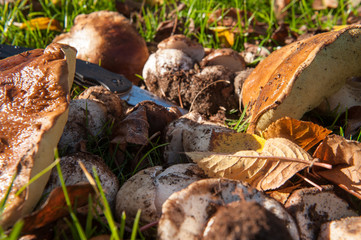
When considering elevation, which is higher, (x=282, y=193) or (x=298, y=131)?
(x=298, y=131)

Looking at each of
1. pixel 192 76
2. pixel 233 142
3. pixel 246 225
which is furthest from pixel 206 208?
pixel 192 76

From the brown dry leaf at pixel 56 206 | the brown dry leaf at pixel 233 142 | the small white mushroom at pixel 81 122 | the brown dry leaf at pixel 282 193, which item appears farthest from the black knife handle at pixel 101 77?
the brown dry leaf at pixel 282 193

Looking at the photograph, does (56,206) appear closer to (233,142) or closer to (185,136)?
(185,136)

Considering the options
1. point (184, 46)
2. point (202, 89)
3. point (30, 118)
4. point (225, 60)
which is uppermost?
point (30, 118)

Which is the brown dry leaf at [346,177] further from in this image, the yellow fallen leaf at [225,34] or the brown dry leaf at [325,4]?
the brown dry leaf at [325,4]

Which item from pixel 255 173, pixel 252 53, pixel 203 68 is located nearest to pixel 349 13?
pixel 252 53

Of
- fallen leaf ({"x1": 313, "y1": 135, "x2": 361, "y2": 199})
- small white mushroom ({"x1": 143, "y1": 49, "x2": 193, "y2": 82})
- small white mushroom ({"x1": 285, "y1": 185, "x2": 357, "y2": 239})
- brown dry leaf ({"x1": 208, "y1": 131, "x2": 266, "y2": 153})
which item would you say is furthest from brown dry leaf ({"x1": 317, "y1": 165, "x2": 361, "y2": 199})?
small white mushroom ({"x1": 143, "y1": 49, "x2": 193, "y2": 82})
